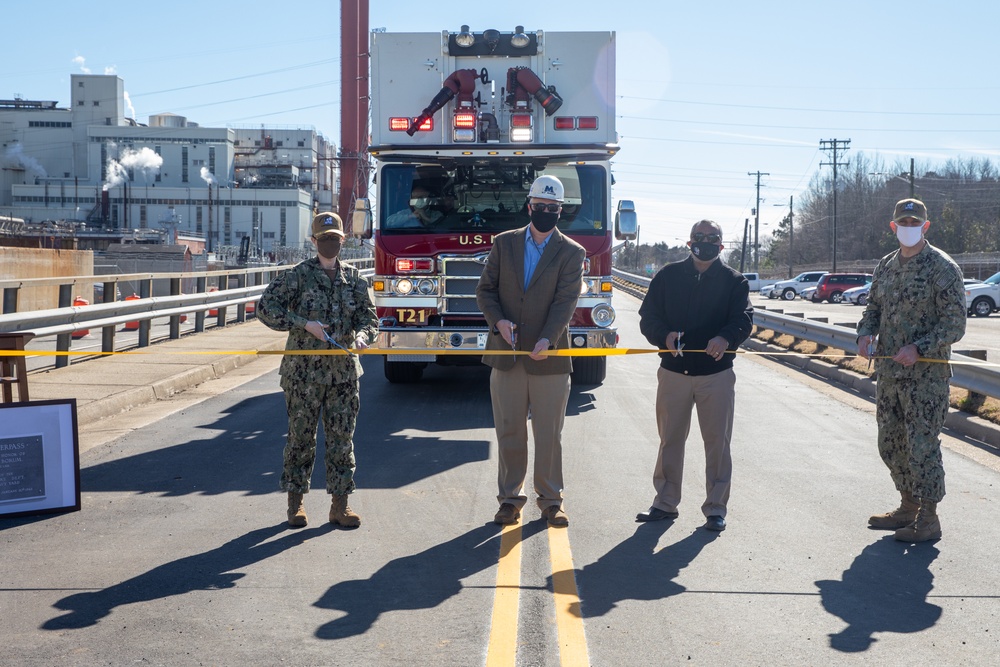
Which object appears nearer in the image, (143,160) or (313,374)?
(313,374)

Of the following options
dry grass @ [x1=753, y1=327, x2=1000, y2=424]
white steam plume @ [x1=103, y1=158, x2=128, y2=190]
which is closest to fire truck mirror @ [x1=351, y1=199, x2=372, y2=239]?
dry grass @ [x1=753, y1=327, x2=1000, y2=424]

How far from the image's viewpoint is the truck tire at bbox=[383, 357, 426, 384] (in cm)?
1288

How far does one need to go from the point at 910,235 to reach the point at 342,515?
3.98 metres

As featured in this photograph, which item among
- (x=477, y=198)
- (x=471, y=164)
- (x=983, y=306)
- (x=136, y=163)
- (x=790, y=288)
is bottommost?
(x=790, y=288)

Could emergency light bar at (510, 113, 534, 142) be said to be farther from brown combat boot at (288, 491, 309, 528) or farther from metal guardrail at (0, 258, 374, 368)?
brown combat boot at (288, 491, 309, 528)

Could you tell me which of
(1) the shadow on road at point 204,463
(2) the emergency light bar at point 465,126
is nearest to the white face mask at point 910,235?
(1) the shadow on road at point 204,463

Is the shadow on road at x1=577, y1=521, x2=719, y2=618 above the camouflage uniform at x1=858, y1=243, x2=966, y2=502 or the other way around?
the other way around

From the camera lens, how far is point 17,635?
4.45 m

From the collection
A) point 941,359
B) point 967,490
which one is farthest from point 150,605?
point 967,490

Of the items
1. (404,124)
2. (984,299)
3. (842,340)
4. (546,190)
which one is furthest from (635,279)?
(546,190)

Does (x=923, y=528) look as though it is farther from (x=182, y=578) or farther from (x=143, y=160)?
(x=143, y=160)

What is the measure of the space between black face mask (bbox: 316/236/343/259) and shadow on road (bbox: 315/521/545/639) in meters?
1.96

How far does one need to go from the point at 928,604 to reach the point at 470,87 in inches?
305

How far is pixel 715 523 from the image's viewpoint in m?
6.42
